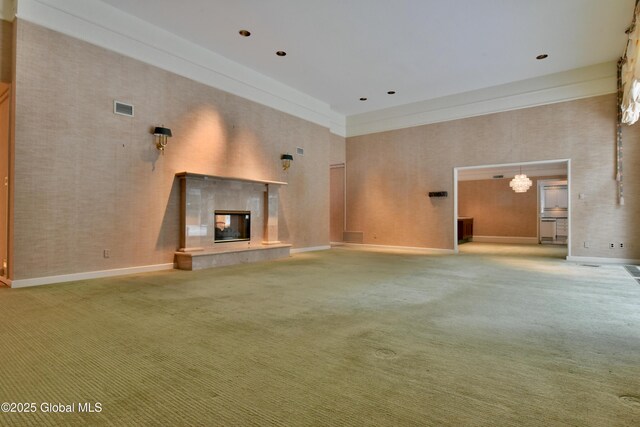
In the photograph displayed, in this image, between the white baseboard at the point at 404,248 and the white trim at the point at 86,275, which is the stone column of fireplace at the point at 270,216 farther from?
the white baseboard at the point at 404,248

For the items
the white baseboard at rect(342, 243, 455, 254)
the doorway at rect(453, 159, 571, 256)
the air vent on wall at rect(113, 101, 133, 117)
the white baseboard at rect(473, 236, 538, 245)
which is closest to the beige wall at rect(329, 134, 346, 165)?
the white baseboard at rect(342, 243, 455, 254)

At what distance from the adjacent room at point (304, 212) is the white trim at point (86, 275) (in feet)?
0.11

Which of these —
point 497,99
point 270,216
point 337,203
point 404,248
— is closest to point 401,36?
point 497,99

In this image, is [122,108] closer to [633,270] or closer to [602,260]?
[633,270]

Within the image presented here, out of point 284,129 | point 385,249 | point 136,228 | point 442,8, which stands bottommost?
point 385,249

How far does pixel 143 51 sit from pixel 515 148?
8677mm

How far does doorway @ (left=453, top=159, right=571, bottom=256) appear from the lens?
13320 millimetres

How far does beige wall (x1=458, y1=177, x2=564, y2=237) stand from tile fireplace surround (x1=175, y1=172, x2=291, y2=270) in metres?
9.92

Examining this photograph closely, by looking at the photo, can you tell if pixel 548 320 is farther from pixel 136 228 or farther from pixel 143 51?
pixel 143 51

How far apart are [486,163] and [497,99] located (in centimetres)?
167

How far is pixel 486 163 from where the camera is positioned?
9.12 metres

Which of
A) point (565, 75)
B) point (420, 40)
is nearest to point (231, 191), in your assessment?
point (420, 40)

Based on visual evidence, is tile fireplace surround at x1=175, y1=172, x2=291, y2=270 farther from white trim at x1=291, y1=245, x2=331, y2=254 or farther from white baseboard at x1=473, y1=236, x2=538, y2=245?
white baseboard at x1=473, y1=236, x2=538, y2=245

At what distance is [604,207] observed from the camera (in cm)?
761
